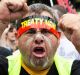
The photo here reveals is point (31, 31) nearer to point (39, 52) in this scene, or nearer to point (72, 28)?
point (39, 52)

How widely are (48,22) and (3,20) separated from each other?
1.24 feet

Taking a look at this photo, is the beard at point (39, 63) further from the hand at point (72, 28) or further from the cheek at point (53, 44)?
the hand at point (72, 28)

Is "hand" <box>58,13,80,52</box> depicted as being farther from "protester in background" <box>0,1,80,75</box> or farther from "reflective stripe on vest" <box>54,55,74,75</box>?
"reflective stripe on vest" <box>54,55,74,75</box>

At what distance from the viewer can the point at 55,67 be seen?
3.56 metres

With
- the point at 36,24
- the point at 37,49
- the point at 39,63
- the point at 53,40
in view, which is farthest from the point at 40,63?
→ the point at 36,24

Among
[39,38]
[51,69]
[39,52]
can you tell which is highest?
[39,38]

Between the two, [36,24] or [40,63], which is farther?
[36,24]

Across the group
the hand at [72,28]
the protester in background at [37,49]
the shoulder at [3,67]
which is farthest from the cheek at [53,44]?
the shoulder at [3,67]

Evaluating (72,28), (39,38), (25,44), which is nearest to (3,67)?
(25,44)

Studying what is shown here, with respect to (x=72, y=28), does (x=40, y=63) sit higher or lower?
lower

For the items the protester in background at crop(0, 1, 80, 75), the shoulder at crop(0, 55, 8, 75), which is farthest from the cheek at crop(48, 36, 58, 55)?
the shoulder at crop(0, 55, 8, 75)

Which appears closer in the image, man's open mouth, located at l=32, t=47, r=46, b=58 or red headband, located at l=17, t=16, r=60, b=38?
man's open mouth, located at l=32, t=47, r=46, b=58

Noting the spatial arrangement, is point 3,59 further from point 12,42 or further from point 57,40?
point 12,42

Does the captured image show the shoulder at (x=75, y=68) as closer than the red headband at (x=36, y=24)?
Yes
